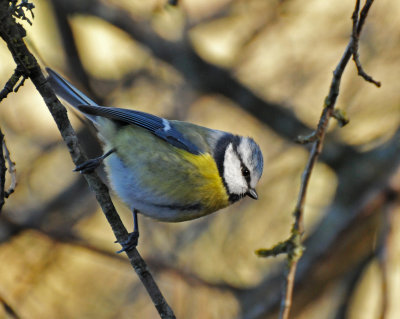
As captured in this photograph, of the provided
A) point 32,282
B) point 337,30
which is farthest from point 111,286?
point 337,30

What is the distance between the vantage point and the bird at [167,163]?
76.0 inches

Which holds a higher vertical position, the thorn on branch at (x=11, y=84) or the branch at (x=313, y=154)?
the thorn on branch at (x=11, y=84)

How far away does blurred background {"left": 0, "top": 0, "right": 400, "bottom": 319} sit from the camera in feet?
12.1

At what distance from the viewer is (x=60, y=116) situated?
1.53 meters

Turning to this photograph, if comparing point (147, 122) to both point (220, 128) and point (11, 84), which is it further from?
point (220, 128)

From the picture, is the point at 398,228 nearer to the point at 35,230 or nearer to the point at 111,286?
the point at 111,286

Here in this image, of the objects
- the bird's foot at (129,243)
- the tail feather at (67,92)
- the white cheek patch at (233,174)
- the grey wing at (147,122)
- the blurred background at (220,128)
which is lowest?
the bird's foot at (129,243)

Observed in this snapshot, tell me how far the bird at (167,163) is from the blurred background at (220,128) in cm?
161

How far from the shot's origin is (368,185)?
4078mm

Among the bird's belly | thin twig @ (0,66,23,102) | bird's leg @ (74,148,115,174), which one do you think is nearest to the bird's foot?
the bird's belly

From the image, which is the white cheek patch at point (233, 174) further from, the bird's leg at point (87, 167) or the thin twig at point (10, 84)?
the thin twig at point (10, 84)

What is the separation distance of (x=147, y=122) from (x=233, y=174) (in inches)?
16.9

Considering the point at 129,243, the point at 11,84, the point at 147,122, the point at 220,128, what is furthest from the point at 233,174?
the point at 220,128

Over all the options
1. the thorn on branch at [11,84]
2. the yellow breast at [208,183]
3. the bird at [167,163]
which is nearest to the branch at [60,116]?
the thorn on branch at [11,84]
